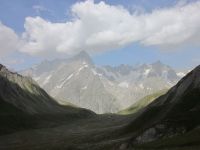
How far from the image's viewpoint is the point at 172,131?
9712cm

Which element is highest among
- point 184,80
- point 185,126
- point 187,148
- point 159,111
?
point 184,80

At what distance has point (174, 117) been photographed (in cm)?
10550

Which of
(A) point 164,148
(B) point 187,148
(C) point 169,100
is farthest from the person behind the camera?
(C) point 169,100

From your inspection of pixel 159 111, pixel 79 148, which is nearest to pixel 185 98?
pixel 159 111

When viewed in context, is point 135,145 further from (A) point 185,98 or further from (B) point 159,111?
(B) point 159,111

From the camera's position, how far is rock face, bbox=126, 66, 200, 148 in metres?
97.4

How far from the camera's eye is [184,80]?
14862 centimetres

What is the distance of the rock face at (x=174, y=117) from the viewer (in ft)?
319

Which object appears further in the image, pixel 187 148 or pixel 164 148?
pixel 164 148

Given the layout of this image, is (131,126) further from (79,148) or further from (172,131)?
(172,131)

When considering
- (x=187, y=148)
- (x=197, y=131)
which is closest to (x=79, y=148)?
(x=197, y=131)

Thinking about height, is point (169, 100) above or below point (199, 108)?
above

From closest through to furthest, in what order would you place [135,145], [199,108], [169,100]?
[135,145], [199,108], [169,100]

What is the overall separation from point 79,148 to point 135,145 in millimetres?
26346
